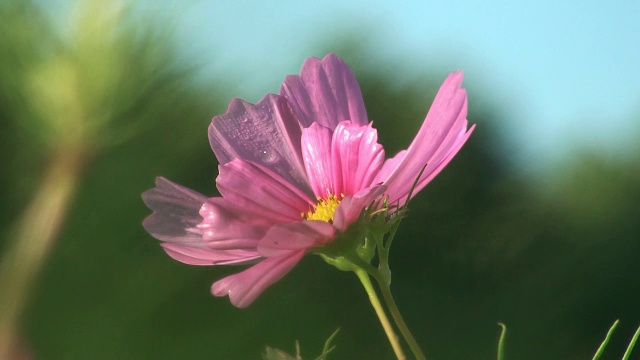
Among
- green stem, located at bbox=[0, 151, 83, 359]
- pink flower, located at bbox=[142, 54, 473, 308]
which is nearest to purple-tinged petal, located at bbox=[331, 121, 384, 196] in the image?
pink flower, located at bbox=[142, 54, 473, 308]

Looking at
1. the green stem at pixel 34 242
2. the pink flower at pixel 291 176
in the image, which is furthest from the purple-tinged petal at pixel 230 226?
the green stem at pixel 34 242

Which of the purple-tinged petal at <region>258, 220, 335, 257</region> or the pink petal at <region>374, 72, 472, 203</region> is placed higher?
the pink petal at <region>374, 72, 472, 203</region>

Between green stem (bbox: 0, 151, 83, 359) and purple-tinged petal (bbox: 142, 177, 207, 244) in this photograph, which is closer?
purple-tinged petal (bbox: 142, 177, 207, 244)

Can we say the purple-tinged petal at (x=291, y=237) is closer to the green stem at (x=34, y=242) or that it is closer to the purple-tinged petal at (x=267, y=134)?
the purple-tinged petal at (x=267, y=134)

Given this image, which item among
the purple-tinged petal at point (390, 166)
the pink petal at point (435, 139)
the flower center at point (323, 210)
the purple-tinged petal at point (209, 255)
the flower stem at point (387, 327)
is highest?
the pink petal at point (435, 139)

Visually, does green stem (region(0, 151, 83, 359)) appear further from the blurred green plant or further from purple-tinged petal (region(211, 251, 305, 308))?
purple-tinged petal (region(211, 251, 305, 308))

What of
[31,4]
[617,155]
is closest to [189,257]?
[31,4]

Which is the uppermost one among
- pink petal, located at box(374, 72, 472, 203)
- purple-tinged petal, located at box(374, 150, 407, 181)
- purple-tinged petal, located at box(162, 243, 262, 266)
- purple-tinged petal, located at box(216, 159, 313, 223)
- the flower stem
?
pink petal, located at box(374, 72, 472, 203)

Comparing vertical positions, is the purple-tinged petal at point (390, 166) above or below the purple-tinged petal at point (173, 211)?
above
